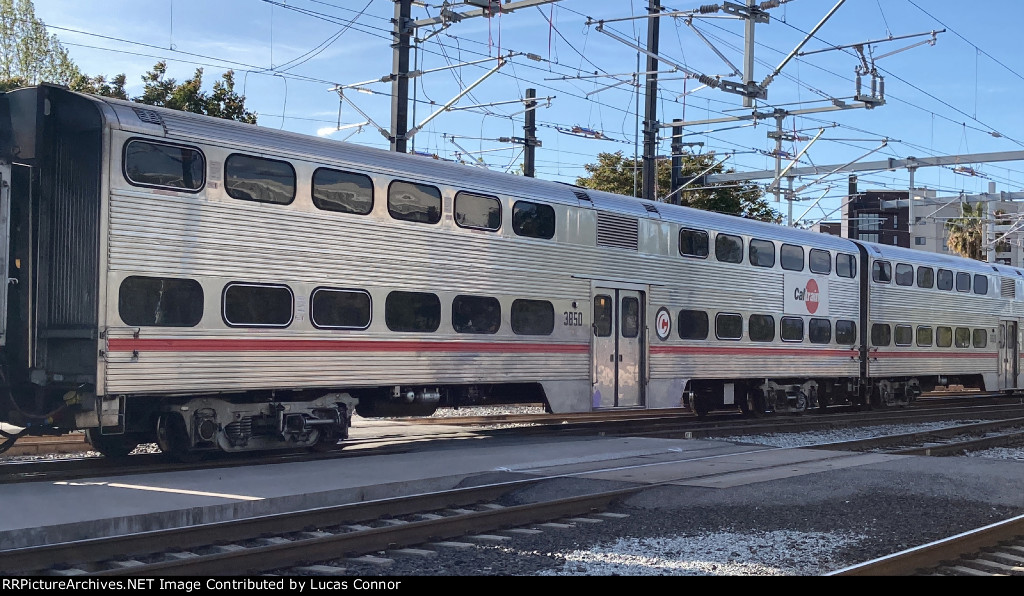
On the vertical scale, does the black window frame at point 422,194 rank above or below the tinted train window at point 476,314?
above

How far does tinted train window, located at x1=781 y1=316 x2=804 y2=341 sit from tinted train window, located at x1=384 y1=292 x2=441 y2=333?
390 inches

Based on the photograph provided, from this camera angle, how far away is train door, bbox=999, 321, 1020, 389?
30.0 metres

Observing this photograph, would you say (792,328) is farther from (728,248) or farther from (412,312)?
(412,312)

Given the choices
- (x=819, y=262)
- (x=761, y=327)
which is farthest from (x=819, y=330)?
(x=761, y=327)

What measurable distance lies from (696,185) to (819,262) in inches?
831

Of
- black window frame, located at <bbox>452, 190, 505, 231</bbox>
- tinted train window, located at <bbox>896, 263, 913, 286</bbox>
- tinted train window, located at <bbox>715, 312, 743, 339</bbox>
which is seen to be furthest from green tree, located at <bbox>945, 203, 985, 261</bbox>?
black window frame, located at <bbox>452, 190, 505, 231</bbox>

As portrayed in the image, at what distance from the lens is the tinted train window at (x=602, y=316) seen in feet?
56.2

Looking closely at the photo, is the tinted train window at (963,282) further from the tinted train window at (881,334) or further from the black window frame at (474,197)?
the black window frame at (474,197)

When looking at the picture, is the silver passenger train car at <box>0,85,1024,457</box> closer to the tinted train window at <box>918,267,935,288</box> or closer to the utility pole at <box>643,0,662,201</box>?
the utility pole at <box>643,0,662,201</box>

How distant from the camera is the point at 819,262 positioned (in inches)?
900

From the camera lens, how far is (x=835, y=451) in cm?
1523

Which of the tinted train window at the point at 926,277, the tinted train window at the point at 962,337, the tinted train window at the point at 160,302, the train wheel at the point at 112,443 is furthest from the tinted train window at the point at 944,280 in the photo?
the train wheel at the point at 112,443

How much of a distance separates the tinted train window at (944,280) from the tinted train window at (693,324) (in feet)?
36.2

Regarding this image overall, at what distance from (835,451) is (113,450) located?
10.2 meters
